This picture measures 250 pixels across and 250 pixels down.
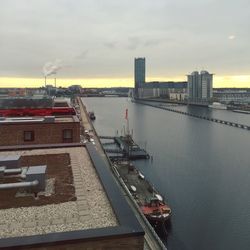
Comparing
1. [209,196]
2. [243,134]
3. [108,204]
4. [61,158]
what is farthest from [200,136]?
[108,204]

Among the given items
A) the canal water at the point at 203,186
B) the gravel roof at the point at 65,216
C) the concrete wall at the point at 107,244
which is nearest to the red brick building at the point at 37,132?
the canal water at the point at 203,186

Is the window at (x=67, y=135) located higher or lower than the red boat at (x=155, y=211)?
higher

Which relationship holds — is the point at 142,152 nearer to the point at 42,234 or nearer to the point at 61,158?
the point at 61,158

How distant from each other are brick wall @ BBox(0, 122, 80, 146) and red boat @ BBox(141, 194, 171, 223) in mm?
7074

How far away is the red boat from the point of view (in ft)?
79.2

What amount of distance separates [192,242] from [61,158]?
12.0 meters

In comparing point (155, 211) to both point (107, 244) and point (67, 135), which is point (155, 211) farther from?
point (107, 244)

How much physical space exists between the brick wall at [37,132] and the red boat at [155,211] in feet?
23.2

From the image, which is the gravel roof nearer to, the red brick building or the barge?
the red brick building

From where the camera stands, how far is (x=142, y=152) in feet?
159

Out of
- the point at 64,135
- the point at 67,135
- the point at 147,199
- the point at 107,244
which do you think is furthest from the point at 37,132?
the point at 107,244

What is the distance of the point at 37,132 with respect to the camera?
74.0ft

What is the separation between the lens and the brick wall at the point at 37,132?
22328 mm

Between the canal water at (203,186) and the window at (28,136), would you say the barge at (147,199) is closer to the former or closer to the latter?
the canal water at (203,186)
